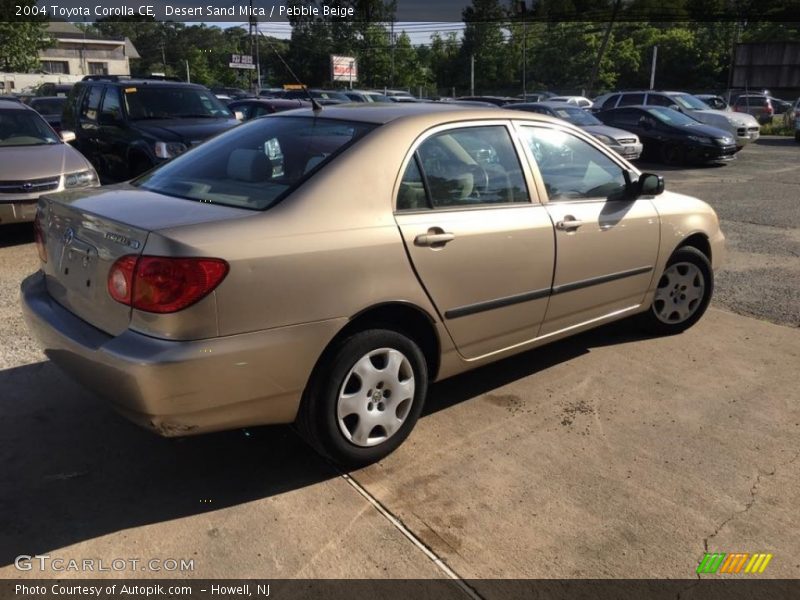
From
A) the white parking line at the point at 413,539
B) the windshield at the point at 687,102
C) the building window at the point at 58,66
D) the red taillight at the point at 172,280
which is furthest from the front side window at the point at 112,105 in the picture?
the building window at the point at 58,66

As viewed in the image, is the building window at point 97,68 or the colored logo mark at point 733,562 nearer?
the colored logo mark at point 733,562

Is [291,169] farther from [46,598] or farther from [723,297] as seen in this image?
Answer: [723,297]

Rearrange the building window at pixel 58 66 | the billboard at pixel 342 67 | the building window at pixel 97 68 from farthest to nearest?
the building window at pixel 97 68
the building window at pixel 58 66
the billboard at pixel 342 67

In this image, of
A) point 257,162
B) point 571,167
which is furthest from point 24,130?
point 571,167

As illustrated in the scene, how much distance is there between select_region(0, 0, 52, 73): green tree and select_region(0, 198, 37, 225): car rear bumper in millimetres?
45408

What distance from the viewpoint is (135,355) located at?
8.61 ft

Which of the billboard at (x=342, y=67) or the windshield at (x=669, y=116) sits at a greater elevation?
the billboard at (x=342, y=67)

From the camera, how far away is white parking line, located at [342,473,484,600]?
2.51 m

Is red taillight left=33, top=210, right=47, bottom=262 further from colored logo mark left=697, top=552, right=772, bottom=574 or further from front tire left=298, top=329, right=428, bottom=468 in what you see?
colored logo mark left=697, top=552, right=772, bottom=574

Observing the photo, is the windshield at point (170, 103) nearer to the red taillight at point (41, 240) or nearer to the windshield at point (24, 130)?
the windshield at point (24, 130)

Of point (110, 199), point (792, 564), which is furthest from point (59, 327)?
point (792, 564)

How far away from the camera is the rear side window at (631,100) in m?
20.5

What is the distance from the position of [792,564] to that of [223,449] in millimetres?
2533

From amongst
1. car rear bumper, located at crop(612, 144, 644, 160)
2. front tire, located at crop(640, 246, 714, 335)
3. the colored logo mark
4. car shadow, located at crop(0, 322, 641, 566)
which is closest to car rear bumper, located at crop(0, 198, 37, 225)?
car shadow, located at crop(0, 322, 641, 566)
